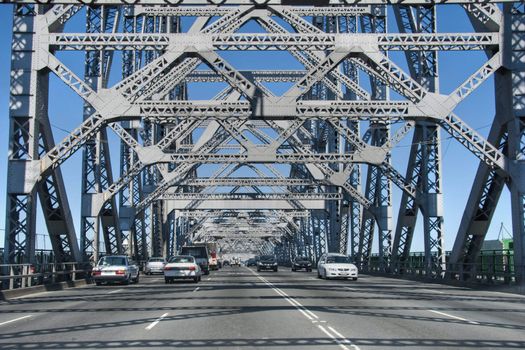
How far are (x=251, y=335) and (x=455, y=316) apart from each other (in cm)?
634

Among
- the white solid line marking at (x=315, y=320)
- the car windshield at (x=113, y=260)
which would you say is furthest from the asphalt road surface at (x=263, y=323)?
the car windshield at (x=113, y=260)

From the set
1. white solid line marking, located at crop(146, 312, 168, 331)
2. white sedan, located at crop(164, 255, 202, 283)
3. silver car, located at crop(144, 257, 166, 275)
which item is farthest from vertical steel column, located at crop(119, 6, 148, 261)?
white solid line marking, located at crop(146, 312, 168, 331)

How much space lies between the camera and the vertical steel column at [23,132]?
28.0 metres

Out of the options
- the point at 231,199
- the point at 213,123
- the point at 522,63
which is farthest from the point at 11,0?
the point at 231,199

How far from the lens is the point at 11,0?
80.1 ft

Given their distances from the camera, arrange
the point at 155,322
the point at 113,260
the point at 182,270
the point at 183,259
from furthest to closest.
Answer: the point at 183,259, the point at 182,270, the point at 113,260, the point at 155,322

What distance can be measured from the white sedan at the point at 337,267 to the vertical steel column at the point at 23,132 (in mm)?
18208

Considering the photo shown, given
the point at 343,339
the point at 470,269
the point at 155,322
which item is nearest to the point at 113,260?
the point at 470,269

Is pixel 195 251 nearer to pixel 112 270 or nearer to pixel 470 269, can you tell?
pixel 112 270

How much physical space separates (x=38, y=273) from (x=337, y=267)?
1808cm

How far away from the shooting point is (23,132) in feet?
95.5

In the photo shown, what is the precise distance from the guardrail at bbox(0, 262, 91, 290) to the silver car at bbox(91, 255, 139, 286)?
2.73ft

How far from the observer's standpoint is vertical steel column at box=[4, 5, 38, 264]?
92.0 feet

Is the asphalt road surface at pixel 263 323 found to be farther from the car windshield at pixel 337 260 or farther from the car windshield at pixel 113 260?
the car windshield at pixel 337 260
